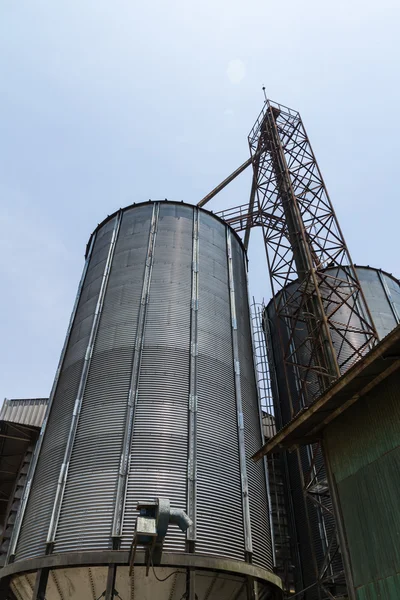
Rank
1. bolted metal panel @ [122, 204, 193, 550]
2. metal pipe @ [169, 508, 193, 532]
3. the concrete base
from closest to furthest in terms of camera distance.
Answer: metal pipe @ [169, 508, 193, 532], the concrete base, bolted metal panel @ [122, 204, 193, 550]

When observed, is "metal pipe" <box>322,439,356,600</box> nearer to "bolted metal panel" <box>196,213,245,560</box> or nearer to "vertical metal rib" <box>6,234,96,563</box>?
"bolted metal panel" <box>196,213,245,560</box>

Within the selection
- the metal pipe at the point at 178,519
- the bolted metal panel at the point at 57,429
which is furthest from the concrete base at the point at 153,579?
the metal pipe at the point at 178,519

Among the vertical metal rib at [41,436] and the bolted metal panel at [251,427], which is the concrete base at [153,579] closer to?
the bolted metal panel at [251,427]

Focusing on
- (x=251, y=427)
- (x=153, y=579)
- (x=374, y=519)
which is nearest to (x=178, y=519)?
(x=153, y=579)

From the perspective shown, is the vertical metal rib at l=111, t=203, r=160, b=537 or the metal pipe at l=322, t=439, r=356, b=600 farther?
the vertical metal rib at l=111, t=203, r=160, b=537

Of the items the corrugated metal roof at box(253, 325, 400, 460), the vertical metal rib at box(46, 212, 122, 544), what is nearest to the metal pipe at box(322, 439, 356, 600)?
the corrugated metal roof at box(253, 325, 400, 460)

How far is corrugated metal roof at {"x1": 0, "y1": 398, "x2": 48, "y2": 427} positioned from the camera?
89.4 feet

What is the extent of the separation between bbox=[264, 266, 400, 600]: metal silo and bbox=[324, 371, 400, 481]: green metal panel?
494cm

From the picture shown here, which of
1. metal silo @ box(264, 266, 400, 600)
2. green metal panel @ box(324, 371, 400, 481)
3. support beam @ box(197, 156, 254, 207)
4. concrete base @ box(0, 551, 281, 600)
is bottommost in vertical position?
concrete base @ box(0, 551, 281, 600)

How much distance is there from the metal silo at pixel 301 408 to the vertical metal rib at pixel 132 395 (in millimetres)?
7086

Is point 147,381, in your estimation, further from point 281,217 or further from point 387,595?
point 281,217

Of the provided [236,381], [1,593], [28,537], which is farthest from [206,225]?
[1,593]

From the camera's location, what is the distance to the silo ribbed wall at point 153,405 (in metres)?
13.9

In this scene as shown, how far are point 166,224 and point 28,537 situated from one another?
48.6ft
